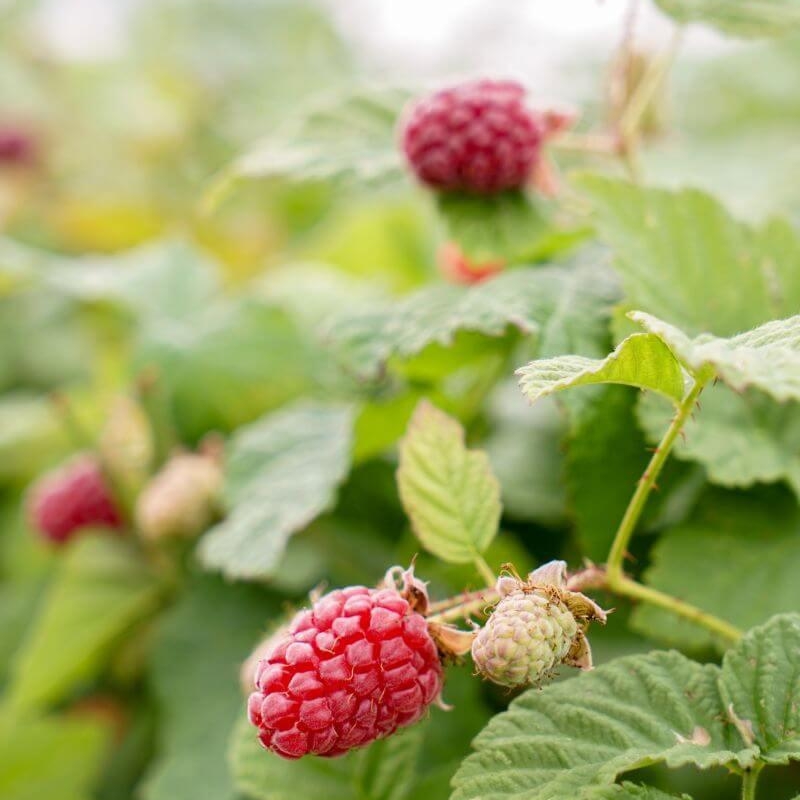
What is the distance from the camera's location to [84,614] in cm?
115

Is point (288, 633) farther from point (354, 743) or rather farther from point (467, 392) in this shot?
point (467, 392)

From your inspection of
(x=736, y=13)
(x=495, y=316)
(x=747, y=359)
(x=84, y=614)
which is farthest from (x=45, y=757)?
(x=736, y=13)

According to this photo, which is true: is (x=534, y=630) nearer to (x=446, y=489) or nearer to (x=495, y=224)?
(x=446, y=489)

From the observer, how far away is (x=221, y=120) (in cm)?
247

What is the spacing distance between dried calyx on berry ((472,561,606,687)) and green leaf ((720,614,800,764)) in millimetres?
100

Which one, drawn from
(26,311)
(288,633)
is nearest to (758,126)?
(26,311)

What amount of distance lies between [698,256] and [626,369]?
33cm

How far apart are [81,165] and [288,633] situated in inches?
77.5

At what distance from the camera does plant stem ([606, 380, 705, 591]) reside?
1.94 ft

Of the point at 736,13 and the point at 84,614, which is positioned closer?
the point at 736,13

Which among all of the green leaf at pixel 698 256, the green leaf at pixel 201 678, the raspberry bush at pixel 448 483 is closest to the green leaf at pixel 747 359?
the raspberry bush at pixel 448 483

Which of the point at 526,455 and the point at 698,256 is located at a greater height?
the point at 698,256

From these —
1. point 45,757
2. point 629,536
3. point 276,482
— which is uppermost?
point 629,536

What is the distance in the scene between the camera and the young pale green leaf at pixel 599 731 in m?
0.59
